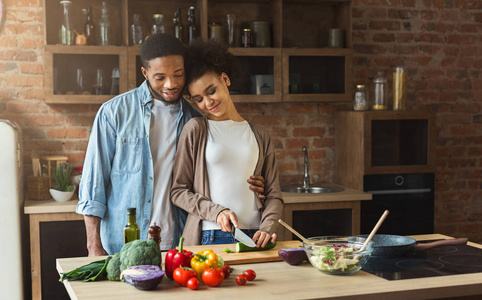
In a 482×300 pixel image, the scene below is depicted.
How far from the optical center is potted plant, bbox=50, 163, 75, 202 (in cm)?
346

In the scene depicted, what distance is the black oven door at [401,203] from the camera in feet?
12.6

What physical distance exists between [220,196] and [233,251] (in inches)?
13.2

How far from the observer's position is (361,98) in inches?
159

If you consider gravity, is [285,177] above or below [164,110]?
below

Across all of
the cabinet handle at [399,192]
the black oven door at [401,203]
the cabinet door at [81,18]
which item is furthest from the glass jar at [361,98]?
the cabinet door at [81,18]

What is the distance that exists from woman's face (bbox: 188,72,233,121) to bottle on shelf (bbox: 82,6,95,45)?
155 centimetres

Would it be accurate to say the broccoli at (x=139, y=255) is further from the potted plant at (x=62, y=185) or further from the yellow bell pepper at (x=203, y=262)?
the potted plant at (x=62, y=185)

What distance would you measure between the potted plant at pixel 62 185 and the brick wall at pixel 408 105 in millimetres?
261

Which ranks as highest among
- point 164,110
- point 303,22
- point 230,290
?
point 303,22

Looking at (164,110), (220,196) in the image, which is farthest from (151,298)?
(164,110)

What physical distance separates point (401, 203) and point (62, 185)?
7.69 feet

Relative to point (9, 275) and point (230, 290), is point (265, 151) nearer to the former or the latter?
point (230, 290)

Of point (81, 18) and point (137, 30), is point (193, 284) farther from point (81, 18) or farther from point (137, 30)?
point (81, 18)

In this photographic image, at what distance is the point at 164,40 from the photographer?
7.71 ft
